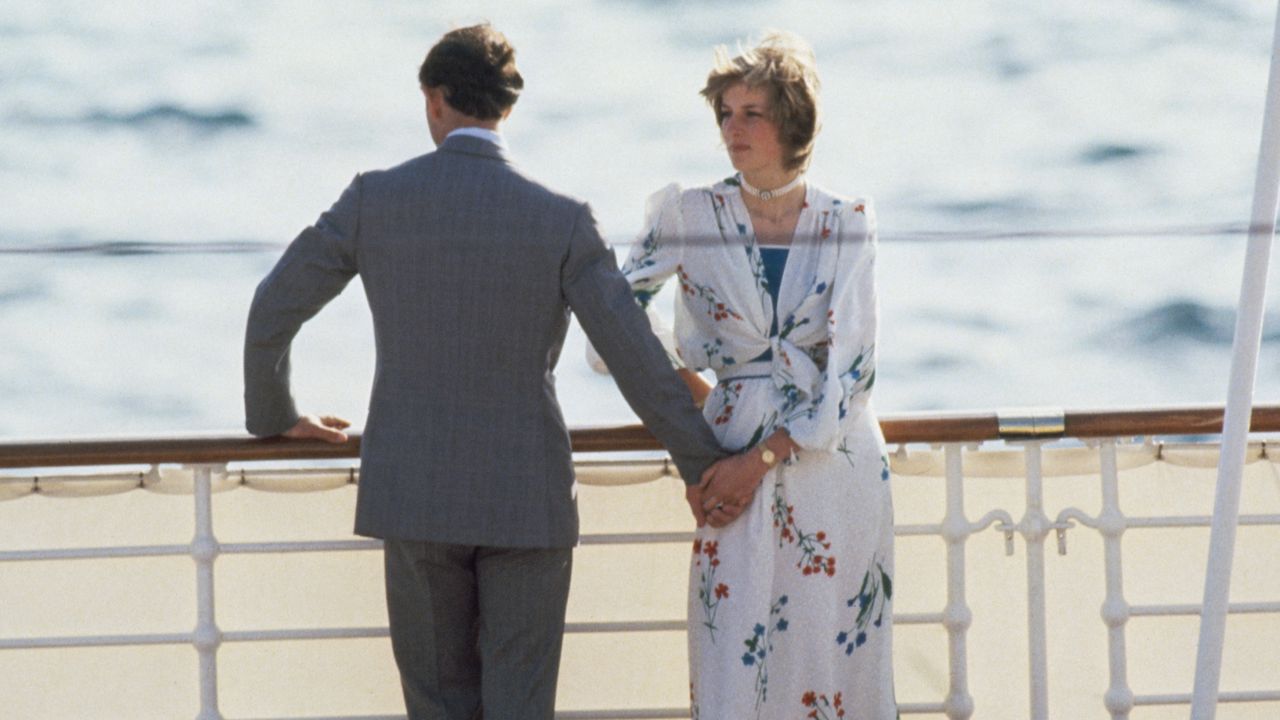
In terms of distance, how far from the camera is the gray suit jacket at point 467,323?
2.29m

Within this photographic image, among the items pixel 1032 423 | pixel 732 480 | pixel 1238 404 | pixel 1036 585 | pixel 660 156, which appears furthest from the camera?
pixel 660 156

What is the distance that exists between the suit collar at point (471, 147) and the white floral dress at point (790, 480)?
0.97 feet

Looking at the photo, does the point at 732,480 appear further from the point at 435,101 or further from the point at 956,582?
the point at 435,101

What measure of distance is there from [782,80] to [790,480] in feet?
1.88

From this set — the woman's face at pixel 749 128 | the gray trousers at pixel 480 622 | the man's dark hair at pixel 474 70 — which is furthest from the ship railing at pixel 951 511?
the man's dark hair at pixel 474 70

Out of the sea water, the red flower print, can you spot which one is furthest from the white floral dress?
the sea water

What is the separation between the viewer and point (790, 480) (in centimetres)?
247

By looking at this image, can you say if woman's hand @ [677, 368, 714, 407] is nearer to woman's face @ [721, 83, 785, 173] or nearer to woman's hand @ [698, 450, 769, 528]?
woman's hand @ [698, 450, 769, 528]

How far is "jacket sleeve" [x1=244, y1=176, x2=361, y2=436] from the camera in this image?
233 cm

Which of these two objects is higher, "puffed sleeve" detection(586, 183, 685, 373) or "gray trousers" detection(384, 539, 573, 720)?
"puffed sleeve" detection(586, 183, 685, 373)

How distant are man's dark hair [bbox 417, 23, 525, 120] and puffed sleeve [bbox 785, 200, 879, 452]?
0.53 m

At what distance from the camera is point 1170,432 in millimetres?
2672

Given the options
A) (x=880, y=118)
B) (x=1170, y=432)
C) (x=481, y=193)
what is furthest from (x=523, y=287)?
(x=880, y=118)

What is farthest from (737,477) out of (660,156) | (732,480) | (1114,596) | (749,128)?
(660,156)
